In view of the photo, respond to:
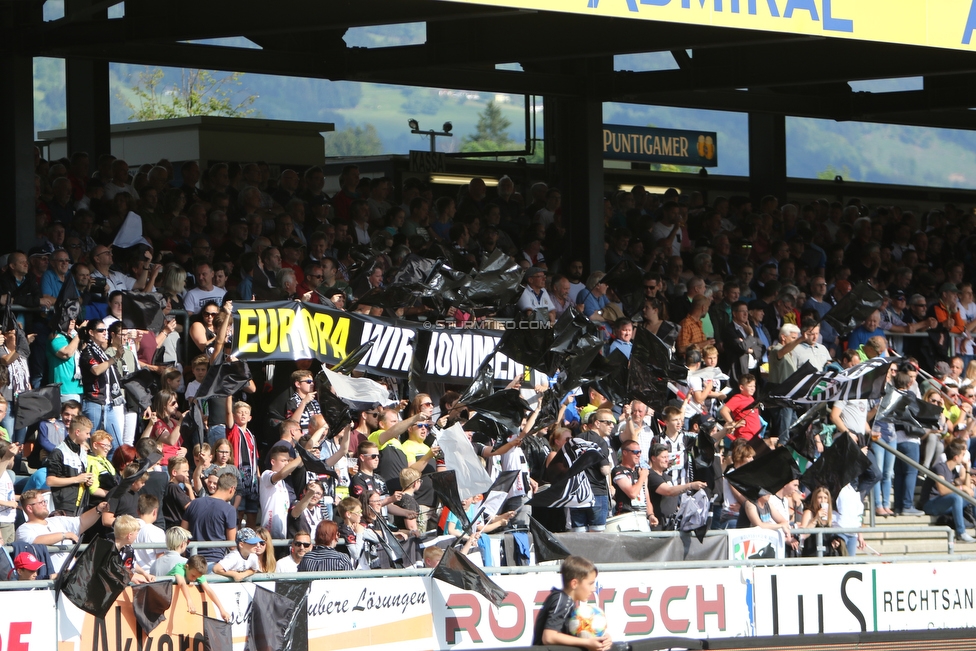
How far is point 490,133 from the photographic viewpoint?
102ft

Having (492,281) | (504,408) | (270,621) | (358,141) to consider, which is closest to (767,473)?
(504,408)

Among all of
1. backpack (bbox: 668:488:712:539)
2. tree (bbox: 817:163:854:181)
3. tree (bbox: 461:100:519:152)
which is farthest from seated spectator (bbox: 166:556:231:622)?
tree (bbox: 817:163:854:181)

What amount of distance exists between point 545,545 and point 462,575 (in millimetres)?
1064

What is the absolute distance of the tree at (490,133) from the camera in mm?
28047

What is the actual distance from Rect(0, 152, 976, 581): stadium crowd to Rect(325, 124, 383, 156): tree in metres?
5.37

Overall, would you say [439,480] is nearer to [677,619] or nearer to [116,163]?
[677,619]

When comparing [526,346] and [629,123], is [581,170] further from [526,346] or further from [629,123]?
[526,346]

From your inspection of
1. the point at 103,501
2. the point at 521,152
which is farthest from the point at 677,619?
the point at 521,152

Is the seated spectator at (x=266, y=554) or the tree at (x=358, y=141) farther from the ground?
the tree at (x=358, y=141)

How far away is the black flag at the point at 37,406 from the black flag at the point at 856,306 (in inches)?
327

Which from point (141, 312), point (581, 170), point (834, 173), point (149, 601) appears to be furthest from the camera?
point (834, 173)

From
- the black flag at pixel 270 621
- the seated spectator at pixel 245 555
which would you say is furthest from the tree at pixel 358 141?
the black flag at pixel 270 621

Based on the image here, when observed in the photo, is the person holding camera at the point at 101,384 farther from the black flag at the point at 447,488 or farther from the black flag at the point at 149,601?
the black flag at the point at 149,601

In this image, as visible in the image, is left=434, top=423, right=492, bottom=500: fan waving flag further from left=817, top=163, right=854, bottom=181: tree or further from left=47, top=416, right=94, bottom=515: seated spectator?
left=817, top=163, right=854, bottom=181: tree
